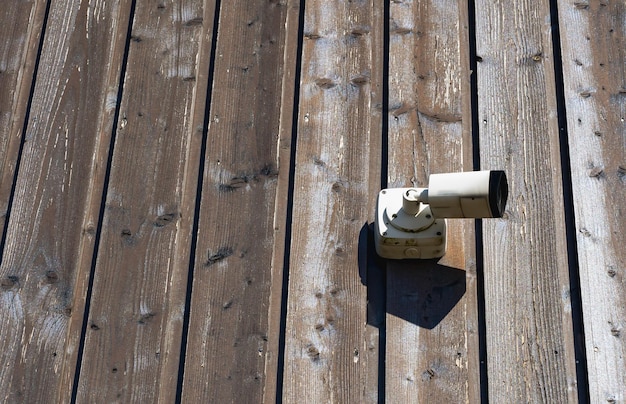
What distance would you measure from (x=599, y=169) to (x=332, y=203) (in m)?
0.75

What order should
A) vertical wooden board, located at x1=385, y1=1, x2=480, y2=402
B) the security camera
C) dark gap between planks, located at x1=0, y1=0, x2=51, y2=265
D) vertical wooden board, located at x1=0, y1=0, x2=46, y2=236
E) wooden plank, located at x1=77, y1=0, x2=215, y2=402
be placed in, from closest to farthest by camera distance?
the security camera
vertical wooden board, located at x1=385, y1=1, x2=480, y2=402
wooden plank, located at x1=77, y1=0, x2=215, y2=402
dark gap between planks, located at x1=0, y1=0, x2=51, y2=265
vertical wooden board, located at x1=0, y1=0, x2=46, y2=236

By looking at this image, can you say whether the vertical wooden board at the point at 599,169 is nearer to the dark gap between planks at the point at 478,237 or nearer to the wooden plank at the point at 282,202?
the dark gap between planks at the point at 478,237

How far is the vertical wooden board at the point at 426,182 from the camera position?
250 centimetres

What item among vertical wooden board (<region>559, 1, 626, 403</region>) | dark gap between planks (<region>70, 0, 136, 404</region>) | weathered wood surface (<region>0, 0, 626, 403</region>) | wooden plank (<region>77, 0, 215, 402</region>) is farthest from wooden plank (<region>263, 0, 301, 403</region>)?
vertical wooden board (<region>559, 1, 626, 403</region>)

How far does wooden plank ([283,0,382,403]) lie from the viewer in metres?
2.55

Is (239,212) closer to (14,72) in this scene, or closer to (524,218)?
(524,218)

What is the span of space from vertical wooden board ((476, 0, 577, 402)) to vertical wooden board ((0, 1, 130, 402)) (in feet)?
3.75

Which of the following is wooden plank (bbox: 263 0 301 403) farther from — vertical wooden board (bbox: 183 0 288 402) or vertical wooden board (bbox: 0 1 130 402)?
vertical wooden board (bbox: 0 1 130 402)

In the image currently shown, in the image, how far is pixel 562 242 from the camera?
2625 mm

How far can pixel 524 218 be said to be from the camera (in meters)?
2.68

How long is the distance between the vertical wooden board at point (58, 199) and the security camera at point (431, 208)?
0.88 meters

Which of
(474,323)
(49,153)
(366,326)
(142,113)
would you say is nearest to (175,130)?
(142,113)

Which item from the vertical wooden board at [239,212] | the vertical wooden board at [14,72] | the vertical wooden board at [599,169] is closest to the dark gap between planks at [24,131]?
the vertical wooden board at [14,72]

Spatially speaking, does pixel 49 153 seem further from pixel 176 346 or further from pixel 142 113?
pixel 176 346
